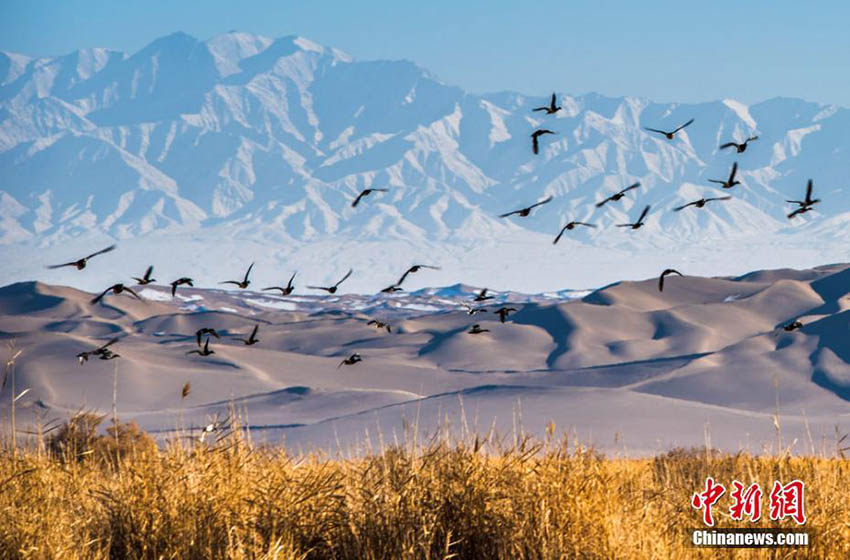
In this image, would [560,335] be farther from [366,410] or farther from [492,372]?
[366,410]

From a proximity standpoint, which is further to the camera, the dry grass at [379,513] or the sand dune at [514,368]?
the sand dune at [514,368]

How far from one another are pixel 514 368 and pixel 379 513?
365 feet

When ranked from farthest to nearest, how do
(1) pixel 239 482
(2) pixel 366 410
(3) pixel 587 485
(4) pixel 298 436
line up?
(2) pixel 366 410, (4) pixel 298 436, (1) pixel 239 482, (3) pixel 587 485

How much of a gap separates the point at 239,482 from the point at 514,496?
2.16 meters

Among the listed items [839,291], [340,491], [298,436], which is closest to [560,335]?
[839,291]

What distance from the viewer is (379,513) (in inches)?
373

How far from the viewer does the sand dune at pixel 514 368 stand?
269ft

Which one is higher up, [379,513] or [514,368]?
[514,368]

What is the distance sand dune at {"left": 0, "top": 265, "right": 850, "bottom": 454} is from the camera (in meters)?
81.9

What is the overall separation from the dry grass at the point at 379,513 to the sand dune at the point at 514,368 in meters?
51.5

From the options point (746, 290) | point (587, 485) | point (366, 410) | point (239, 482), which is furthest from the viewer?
point (746, 290)

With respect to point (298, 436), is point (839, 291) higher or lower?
higher

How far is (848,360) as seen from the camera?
339ft

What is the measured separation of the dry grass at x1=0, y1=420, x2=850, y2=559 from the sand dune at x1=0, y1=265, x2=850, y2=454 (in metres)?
51.5
